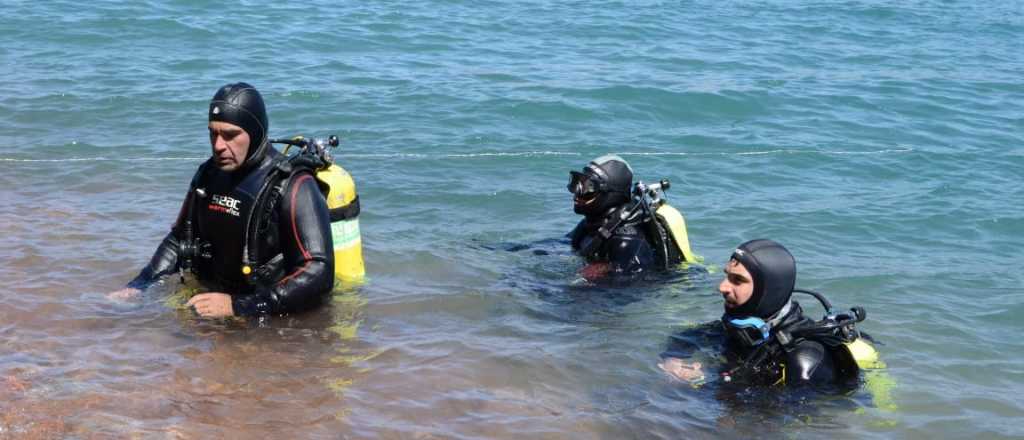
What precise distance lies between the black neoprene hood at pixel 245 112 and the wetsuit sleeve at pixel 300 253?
0.25 metres

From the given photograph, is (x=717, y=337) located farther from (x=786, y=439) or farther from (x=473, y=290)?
(x=473, y=290)

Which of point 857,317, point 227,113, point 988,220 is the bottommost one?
point 988,220

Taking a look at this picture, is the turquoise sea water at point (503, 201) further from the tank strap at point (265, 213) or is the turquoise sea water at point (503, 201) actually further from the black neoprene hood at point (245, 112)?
the black neoprene hood at point (245, 112)

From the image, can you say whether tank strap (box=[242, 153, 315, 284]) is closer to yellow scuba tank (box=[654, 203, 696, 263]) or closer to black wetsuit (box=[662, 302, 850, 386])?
black wetsuit (box=[662, 302, 850, 386])

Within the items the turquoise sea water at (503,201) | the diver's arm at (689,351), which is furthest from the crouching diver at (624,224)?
the diver's arm at (689,351)

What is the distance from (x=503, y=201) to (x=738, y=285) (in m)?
5.09

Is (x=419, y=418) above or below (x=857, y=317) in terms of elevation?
below

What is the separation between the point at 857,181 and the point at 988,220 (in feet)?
5.24

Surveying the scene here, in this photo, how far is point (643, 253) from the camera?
7.34 meters

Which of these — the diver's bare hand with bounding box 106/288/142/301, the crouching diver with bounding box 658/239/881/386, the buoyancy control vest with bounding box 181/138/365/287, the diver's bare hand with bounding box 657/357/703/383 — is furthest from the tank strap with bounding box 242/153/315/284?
the crouching diver with bounding box 658/239/881/386

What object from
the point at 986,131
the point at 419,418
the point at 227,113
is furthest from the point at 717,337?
the point at 986,131

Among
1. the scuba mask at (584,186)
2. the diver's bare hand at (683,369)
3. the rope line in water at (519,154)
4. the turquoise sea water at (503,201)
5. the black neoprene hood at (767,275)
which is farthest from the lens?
the rope line in water at (519,154)

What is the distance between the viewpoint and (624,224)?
293 inches

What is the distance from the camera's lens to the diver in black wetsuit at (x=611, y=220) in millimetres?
7340
